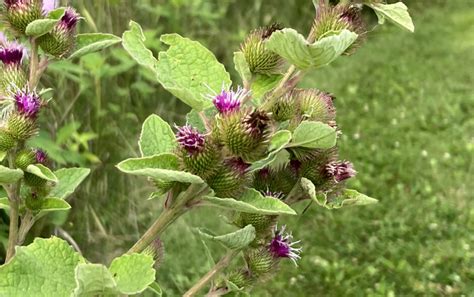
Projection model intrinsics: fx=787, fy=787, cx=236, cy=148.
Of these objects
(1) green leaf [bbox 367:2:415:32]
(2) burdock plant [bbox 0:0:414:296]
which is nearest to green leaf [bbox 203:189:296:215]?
(2) burdock plant [bbox 0:0:414:296]

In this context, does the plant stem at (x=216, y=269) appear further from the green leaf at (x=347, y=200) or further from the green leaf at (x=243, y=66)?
the green leaf at (x=243, y=66)

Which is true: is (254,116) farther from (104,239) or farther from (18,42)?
(104,239)

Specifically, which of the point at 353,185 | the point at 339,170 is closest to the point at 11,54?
the point at 339,170

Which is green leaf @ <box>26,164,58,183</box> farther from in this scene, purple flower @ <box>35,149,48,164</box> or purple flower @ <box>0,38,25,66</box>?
purple flower @ <box>0,38,25,66</box>

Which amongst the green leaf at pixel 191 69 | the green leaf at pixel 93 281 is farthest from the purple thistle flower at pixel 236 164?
the green leaf at pixel 93 281

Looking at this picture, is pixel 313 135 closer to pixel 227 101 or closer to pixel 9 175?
pixel 227 101

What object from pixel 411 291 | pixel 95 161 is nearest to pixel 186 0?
pixel 95 161

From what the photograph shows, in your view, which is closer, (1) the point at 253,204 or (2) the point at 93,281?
(2) the point at 93,281
